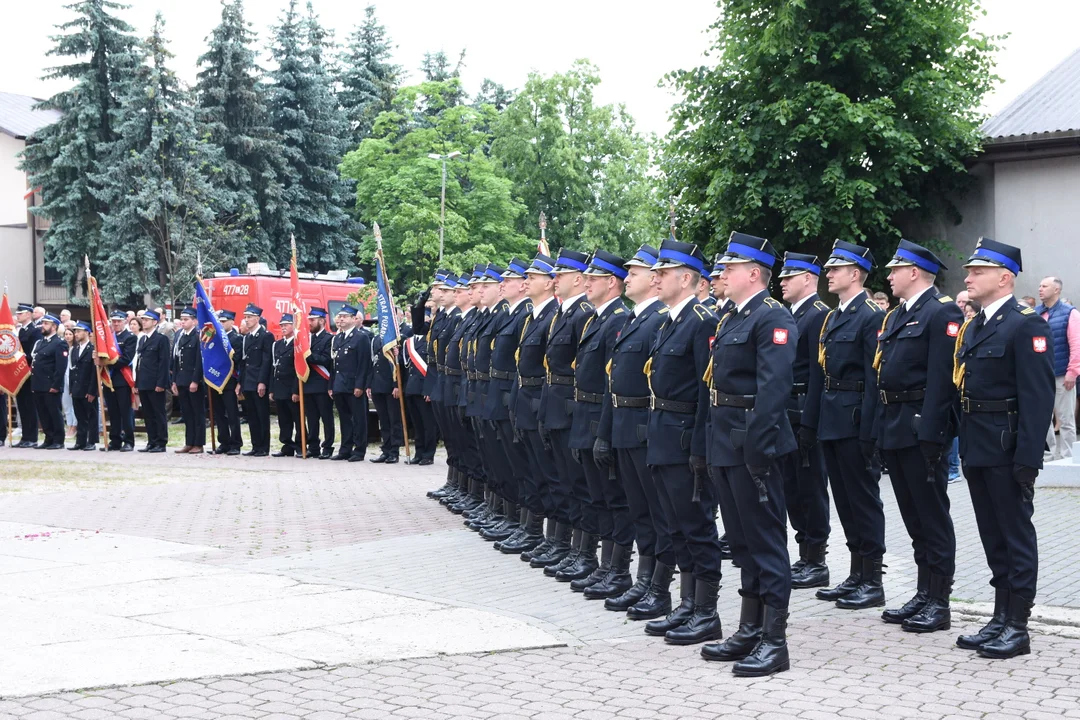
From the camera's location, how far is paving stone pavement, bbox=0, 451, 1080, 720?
5582 millimetres

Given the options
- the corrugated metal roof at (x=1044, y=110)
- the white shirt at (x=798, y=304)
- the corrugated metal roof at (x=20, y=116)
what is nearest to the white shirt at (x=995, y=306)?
the white shirt at (x=798, y=304)

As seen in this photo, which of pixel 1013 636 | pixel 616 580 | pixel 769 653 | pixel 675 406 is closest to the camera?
pixel 769 653

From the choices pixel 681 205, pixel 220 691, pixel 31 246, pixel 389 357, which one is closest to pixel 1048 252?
pixel 681 205

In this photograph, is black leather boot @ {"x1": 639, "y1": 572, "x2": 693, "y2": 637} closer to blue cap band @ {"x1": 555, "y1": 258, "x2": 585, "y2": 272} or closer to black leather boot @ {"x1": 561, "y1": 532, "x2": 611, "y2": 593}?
black leather boot @ {"x1": 561, "y1": 532, "x2": 611, "y2": 593}

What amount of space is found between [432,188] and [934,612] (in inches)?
1424

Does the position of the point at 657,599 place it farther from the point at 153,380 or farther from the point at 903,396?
the point at 153,380

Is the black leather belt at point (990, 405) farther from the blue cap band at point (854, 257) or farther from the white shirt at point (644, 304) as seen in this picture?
the white shirt at point (644, 304)

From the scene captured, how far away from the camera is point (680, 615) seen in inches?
279

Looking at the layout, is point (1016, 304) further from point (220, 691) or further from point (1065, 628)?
point (220, 691)

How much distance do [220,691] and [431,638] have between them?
141 cm

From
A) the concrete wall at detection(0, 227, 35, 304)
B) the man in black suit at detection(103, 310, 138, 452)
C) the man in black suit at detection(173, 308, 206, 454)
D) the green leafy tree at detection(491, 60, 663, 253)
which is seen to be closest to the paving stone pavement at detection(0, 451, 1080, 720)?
the man in black suit at detection(173, 308, 206, 454)

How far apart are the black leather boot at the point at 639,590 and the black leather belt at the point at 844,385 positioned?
5.23 ft

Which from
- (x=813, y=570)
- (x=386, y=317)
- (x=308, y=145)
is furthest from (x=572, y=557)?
(x=308, y=145)

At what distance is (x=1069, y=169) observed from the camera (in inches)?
803
